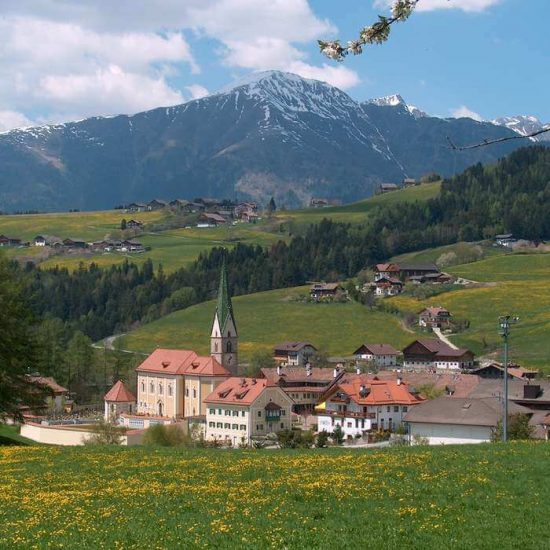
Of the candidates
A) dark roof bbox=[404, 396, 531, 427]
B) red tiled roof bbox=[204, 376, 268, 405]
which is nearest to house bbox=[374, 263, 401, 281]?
red tiled roof bbox=[204, 376, 268, 405]

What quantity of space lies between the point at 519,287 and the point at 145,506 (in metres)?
139

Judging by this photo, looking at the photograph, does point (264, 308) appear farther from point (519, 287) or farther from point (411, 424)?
point (411, 424)

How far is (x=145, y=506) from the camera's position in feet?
70.7

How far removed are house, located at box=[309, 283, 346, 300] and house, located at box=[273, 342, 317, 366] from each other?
2974 centimetres

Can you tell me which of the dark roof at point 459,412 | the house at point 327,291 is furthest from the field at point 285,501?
the house at point 327,291

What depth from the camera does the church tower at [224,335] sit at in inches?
4525

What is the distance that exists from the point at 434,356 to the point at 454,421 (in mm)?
63472

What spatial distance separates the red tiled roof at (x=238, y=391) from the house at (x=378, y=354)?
102ft

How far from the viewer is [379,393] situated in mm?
92625

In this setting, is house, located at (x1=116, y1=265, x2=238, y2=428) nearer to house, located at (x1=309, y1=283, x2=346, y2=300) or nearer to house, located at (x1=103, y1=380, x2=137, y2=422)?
house, located at (x1=103, y1=380, x2=137, y2=422)

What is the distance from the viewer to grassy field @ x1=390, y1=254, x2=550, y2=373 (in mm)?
123688

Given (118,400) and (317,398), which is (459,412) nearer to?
(317,398)

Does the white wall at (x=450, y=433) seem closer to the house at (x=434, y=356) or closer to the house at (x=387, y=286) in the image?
the house at (x=434, y=356)

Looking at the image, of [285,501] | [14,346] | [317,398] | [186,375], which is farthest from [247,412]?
[285,501]
